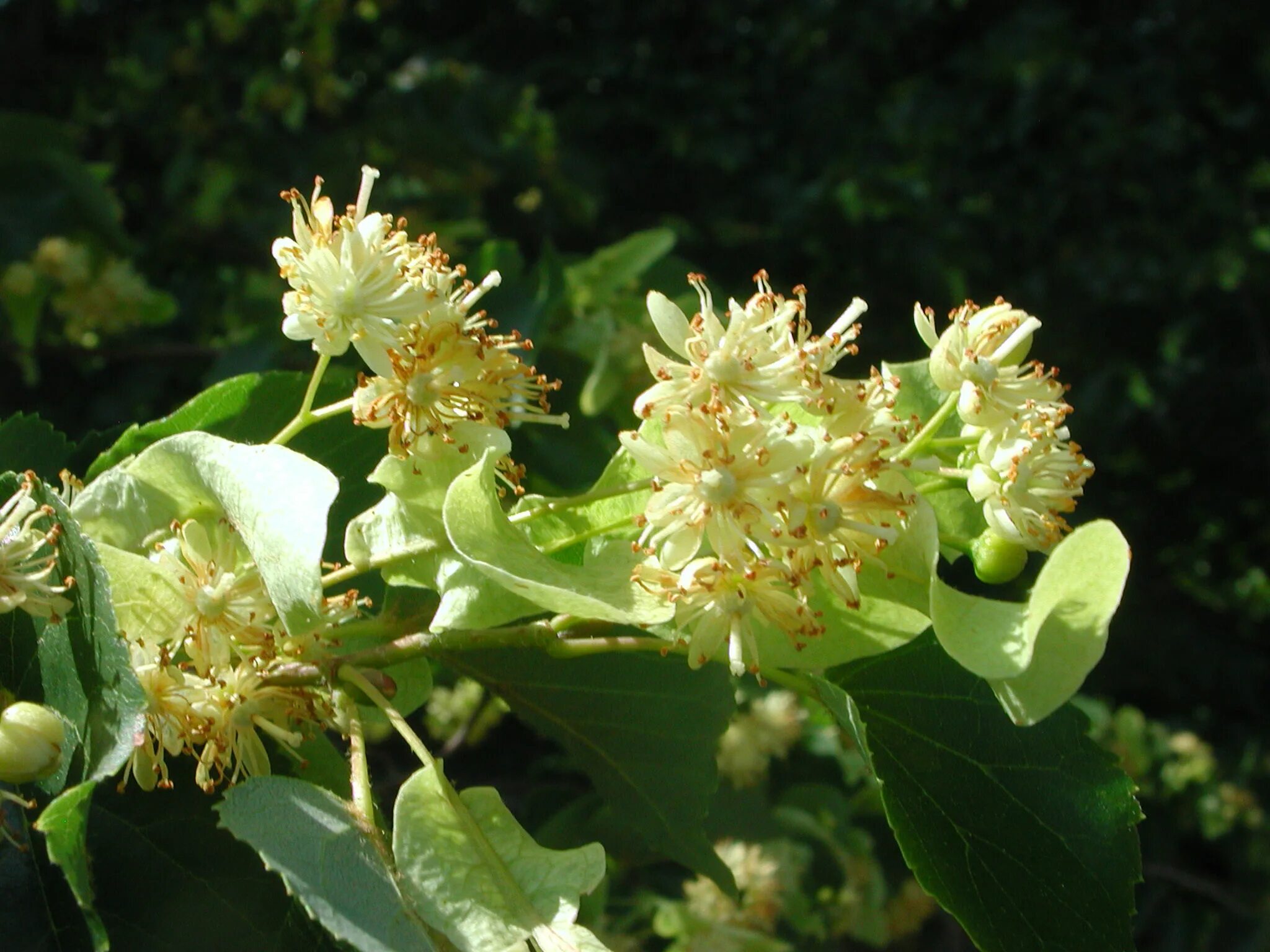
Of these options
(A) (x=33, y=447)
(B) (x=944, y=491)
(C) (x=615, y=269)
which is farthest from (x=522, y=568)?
(C) (x=615, y=269)

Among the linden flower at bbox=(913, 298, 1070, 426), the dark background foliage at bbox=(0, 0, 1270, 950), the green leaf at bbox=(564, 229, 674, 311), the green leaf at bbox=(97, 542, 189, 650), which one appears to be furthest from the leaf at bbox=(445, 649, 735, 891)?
the dark background foliage at bbox=(0, 0, 1270, 950)

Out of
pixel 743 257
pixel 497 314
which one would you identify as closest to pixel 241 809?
pixel 497 314

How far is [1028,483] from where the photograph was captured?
80 centimetres

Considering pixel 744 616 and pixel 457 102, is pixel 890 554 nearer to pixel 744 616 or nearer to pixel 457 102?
pixel 744 616

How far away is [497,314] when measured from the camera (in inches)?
71.1

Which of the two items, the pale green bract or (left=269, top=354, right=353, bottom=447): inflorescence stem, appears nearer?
the pale green bract

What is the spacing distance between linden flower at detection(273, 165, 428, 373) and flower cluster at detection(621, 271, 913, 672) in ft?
0.63

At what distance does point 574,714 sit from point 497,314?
92 centimetres

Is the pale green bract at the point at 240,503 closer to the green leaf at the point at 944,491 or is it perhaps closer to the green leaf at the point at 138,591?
the green leaf at the point at 138,591

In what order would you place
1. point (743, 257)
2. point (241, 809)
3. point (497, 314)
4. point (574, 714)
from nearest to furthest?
point (241, 809)
point (574, 714)
point (497, 314)
point (743, 257)

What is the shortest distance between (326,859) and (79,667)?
209mm

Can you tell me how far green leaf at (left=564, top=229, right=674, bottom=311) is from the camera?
2.08 metres

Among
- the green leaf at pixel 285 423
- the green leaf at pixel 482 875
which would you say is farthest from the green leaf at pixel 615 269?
the green leaf at pixel 482 875

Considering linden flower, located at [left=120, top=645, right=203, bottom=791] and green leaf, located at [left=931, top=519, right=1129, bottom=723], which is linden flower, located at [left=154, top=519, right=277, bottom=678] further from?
green leaf, located at [left=931, top=519, right=1129, bottom=723]
